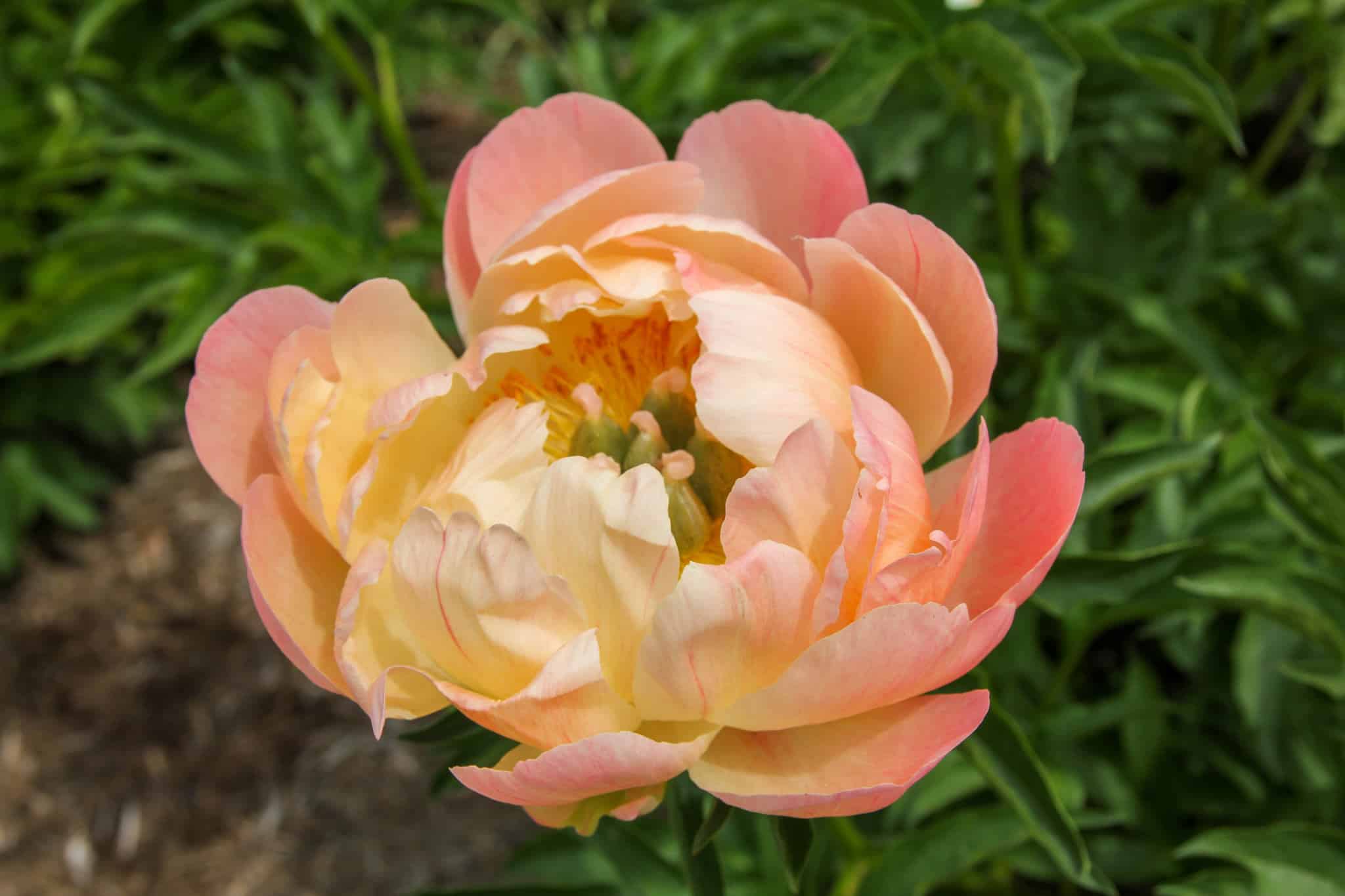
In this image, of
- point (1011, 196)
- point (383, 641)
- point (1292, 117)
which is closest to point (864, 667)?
point (383, 641)

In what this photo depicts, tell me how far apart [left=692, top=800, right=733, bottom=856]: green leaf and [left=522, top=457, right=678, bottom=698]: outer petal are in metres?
0.10

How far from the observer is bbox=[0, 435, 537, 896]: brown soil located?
2225mm

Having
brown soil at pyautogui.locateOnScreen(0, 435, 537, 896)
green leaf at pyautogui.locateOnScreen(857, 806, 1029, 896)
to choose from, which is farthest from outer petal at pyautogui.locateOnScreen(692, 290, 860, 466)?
brown soil at pyautogui.locateOnScreen(0, 435, 537, 896)

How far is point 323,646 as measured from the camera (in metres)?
0.80

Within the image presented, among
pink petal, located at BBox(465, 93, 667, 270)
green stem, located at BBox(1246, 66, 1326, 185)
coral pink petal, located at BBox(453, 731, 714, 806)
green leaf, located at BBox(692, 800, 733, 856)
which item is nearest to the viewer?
coral pink petal, located at BBox(453, 731, 714, 806)

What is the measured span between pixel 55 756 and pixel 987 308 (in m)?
2.30

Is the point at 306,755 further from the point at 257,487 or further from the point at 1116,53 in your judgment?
the point at 1116,53

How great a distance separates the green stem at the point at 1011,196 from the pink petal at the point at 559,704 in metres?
0.84

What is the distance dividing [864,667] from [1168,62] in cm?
75

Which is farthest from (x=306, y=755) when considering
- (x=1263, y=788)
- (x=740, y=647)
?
(x=740, y=647)

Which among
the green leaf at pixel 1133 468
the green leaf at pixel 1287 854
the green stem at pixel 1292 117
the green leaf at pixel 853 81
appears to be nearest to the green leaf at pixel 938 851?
the green leaf at pixel 1287 854

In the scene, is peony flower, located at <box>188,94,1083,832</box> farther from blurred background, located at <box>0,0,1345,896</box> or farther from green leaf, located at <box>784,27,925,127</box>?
green leaf, located at <box>784,27,925,127</box>

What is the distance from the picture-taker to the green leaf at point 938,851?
107cm

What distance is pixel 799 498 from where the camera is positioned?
0.71 metres
